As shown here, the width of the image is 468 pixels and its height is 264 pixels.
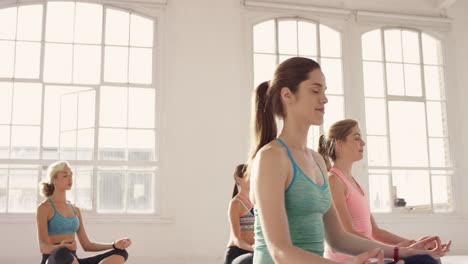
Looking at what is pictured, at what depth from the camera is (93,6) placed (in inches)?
254

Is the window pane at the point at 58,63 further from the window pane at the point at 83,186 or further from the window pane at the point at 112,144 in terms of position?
the window pane at the point at 83,186

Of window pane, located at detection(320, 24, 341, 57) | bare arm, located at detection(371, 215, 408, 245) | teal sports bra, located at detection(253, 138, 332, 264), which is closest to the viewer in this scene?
teal sports bra, located at detection(253, 138, 332, 264)

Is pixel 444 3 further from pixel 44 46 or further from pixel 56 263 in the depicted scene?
pixel 56 263

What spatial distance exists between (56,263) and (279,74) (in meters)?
2.65

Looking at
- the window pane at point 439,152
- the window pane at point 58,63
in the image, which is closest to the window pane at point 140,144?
the window pane at point 58,63

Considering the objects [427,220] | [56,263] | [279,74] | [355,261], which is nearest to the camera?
[355,261]

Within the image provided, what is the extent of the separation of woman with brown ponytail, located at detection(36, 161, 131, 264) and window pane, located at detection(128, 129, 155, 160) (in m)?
2.28

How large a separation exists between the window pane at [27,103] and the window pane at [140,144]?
114 centimetres

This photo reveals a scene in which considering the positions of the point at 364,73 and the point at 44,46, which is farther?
the point at 364,73

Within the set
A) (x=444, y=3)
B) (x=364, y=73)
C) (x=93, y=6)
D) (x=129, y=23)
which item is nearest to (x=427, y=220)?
(x=364, y=73)

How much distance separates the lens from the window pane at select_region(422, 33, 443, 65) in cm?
748

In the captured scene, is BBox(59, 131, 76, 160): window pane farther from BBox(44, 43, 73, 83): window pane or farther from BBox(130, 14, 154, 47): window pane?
BBox(130, 14, 154, 47): window pane

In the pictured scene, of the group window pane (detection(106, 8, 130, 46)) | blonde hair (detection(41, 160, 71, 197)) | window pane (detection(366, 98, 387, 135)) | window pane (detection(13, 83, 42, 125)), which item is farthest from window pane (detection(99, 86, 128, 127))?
window pane (detection(366, 98, 387, 135))

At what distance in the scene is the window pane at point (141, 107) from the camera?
6.38 m
